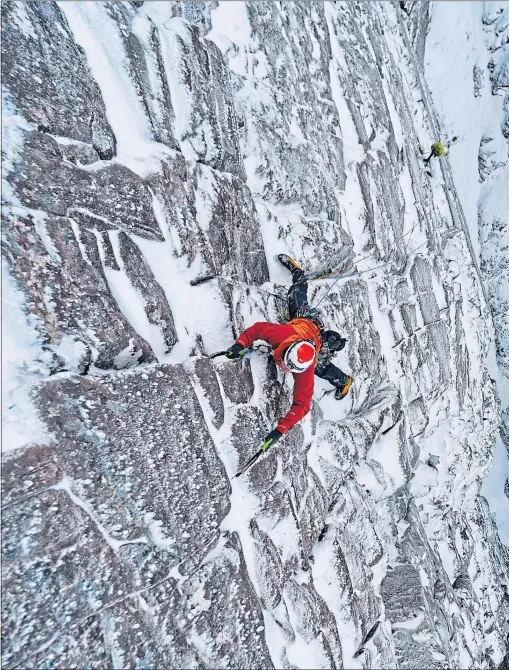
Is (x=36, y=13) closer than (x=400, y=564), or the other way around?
(x=36, y=13)

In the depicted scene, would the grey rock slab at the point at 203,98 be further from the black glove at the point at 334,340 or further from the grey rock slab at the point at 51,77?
the black glove at the point at 334,340

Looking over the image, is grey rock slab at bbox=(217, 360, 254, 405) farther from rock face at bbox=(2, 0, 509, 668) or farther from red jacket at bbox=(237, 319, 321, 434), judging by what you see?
red jacket at bbox=(237, 319, 321, 434)

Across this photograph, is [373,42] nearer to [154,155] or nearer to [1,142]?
[154,155]

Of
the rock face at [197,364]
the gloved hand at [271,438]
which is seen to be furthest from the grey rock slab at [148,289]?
the gloved hand at [271,438]

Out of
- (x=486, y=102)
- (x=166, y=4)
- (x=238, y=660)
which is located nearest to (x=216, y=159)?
(x=166, y=4)

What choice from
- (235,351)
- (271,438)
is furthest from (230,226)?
(271,438)
